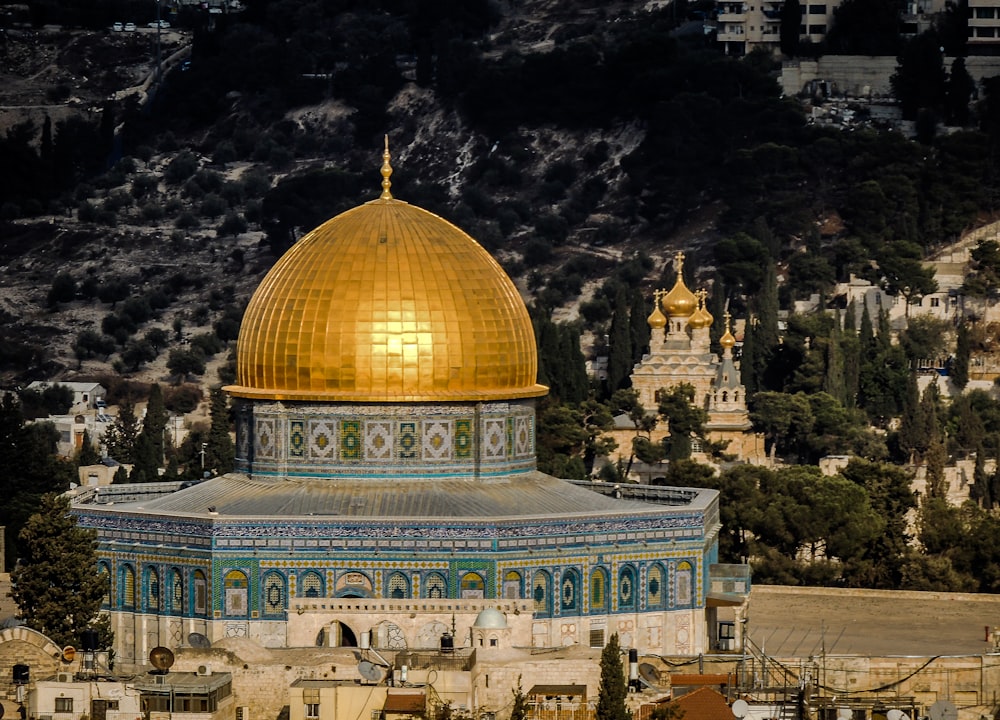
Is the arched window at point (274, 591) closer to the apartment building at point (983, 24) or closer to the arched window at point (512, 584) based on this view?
the arched window at point (512, 584)

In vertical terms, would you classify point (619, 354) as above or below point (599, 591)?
above

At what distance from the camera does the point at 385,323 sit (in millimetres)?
55750

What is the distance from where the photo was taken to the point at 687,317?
101875 millimetres

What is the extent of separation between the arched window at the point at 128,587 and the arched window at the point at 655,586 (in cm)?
691

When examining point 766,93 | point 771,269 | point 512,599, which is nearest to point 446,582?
point 512,599

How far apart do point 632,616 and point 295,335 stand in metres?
6.29

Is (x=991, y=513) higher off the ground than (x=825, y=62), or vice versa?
(x=825, y=62)

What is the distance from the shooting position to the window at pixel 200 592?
53.3 metres

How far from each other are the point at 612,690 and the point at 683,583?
1093 centimetres

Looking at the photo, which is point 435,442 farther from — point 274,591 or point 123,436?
point 123,436

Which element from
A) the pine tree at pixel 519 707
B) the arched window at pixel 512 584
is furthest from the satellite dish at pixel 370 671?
the arched window at pixel 512 584

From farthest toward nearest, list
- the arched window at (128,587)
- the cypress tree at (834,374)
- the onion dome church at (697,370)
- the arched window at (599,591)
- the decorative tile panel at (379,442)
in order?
the cypress tree at (834,374) < the onion dome church at (697,370) < the decorative tile panel at (379,442) < the arched window at (128,587) < the arched window at (599,591)

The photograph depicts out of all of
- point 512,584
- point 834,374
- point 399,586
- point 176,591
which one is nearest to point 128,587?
point 176,591

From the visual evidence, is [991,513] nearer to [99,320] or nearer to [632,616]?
[632,616]
